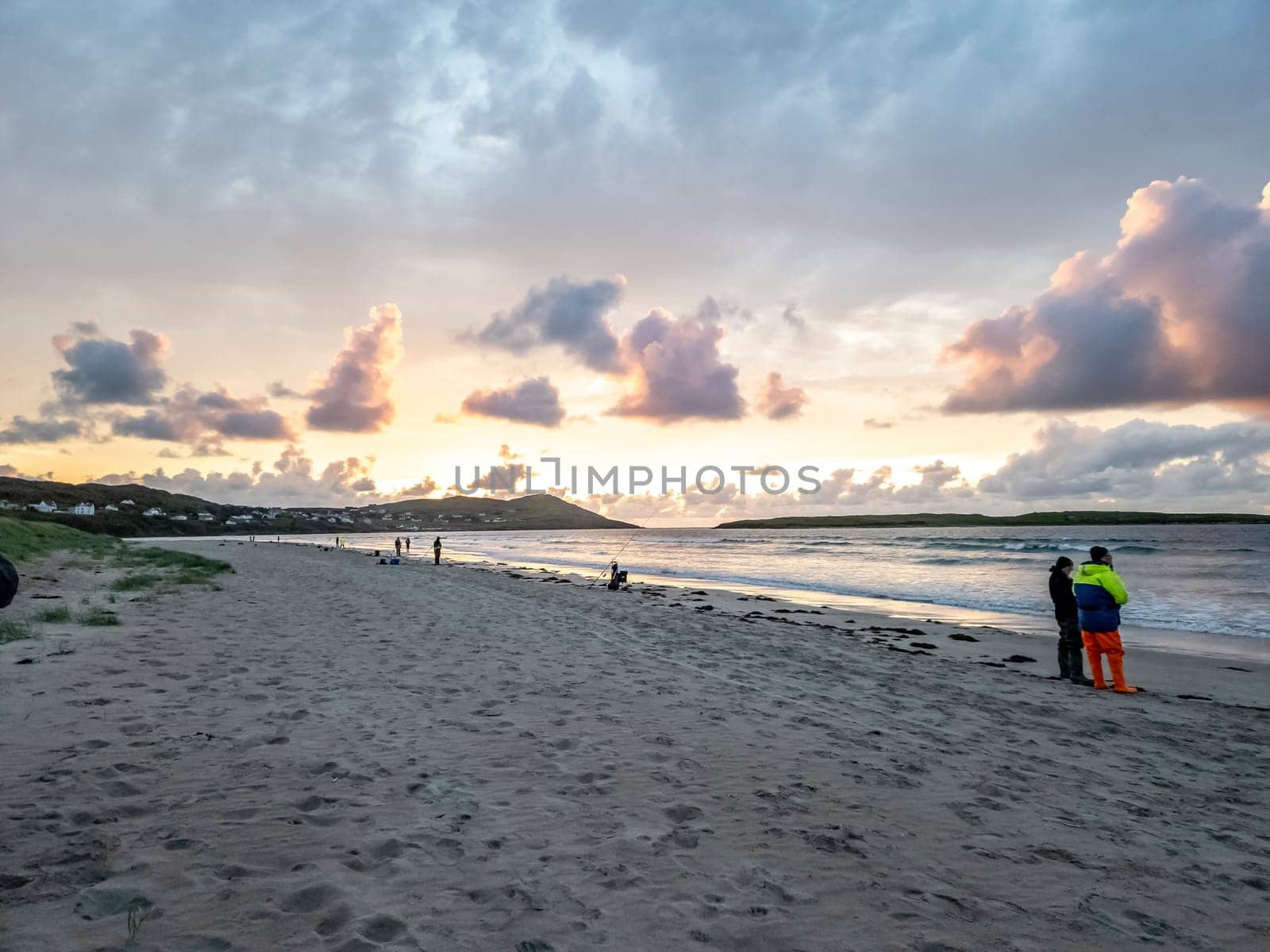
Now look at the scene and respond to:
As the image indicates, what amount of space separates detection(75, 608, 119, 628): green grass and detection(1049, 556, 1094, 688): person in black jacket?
1774 cm

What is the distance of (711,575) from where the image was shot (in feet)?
134

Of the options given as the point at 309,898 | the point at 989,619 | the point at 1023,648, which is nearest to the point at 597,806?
the point at 309,898

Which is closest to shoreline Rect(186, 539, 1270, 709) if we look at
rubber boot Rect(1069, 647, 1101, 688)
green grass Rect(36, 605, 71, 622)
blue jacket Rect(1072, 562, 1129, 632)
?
rubber boot Rect(1069, 647, 1101, 688)

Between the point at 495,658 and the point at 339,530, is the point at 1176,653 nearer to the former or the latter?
the point at 495,658

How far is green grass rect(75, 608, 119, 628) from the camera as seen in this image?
12045mm

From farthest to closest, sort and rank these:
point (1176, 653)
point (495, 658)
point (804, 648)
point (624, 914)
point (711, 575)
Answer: point (711, 575)
point (1176, 653)
point (804, 648)
point (495, 658)
point (624, 914)

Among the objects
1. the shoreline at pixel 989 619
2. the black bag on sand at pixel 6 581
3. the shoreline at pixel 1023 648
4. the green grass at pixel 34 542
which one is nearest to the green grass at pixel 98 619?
the black bag on sand at pixel 6 581

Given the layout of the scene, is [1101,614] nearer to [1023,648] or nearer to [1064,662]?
[1064,662]

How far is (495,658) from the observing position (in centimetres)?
1094

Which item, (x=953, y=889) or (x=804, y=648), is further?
(x=804, y=648)

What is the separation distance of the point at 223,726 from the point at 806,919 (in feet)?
Result: 19.4

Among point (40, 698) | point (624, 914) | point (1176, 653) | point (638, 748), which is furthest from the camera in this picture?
point (1176, 653)

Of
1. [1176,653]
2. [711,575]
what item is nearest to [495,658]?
[1176,653]

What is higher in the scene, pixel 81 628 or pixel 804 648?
pixel 81 628
